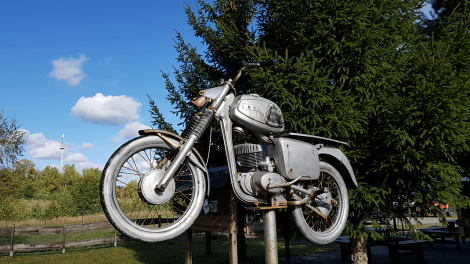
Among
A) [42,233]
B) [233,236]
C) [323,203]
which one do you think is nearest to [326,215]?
[323,203]

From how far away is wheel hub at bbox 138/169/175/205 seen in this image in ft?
8.74

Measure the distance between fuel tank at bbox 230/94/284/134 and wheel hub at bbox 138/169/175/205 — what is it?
100 centimetres

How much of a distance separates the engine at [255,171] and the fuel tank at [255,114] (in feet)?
0.78

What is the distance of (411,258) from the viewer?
998 centimetres

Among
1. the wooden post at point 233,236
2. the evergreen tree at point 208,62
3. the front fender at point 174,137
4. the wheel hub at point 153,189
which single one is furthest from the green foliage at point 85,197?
the wheel hub at point 153,189

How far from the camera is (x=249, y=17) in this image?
916 centimetres

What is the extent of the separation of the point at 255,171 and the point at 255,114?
619 mm

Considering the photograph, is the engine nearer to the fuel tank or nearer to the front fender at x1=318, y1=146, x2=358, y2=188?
the fuel tank

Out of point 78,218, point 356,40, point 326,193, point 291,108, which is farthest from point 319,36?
point 78,218

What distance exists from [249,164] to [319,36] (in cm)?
372

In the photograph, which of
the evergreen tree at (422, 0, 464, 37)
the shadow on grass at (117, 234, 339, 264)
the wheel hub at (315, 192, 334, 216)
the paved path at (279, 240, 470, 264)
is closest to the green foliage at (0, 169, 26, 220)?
the shadow on grass at (117, 234, 339, 264)

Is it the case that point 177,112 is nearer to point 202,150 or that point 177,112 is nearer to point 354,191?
point 202,150

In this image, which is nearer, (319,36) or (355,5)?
(355,5)

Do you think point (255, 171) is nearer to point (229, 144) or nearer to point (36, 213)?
point (229, 144)
